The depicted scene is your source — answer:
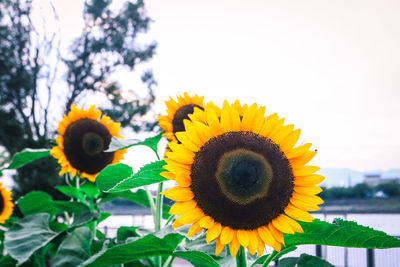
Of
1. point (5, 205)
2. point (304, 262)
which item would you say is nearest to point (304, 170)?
point (304, 262)

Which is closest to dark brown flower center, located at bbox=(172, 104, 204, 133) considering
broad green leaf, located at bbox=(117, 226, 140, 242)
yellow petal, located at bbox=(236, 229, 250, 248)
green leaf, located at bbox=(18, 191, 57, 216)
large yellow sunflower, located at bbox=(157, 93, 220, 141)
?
large yellow sunflower, located at bbox=(157, 93, 220, 141)

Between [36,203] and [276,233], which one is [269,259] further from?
[36,203]

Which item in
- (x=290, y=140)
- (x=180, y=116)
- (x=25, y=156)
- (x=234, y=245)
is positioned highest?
(x=180, y=116)

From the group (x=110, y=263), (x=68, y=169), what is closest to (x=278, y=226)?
(x=110, y=263)

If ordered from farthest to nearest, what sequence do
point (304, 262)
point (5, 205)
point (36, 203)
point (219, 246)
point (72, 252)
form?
Answer: 1. point (5, 205)
2. point (36, 203)
3. point (72, 252)
4. point (304, 262)
5. point (219, 246)

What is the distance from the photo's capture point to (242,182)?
68 cm

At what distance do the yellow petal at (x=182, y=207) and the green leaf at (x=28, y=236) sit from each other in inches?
31.8

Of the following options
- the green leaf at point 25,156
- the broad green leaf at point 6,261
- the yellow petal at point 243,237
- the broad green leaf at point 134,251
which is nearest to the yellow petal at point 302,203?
the yellow petal at point 243,237

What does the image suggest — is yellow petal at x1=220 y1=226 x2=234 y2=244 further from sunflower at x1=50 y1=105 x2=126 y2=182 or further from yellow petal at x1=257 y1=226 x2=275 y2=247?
sunflower at x1=50 y1=105 x2=126 y2=182

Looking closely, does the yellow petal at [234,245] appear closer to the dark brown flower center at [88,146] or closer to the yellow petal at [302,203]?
the yellow petal at [302,203]

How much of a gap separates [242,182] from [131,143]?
1.45ft

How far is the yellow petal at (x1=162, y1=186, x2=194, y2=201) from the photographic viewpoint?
A: 682 mm

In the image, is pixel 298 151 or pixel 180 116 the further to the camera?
pixel 180 116

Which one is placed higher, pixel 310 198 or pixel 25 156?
pixel 25 156
